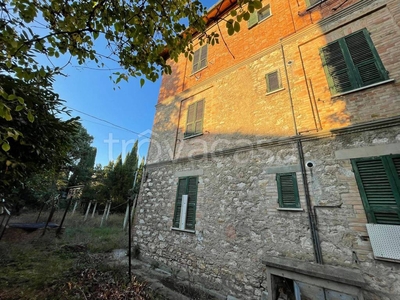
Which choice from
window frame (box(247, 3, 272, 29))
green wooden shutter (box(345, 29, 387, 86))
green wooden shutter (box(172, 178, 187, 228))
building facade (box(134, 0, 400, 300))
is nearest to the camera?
building facade (box(134, 0, 400, 300))

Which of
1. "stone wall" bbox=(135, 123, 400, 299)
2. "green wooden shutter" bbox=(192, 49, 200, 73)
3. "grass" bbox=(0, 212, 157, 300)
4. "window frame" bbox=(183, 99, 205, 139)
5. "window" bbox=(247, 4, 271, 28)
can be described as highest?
"window" bbox=(247, 4, 271, 28)

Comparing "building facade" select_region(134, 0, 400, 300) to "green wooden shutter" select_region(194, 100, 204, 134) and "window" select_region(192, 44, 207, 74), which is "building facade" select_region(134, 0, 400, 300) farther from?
"window" select_region(192, 44, 207, 74)

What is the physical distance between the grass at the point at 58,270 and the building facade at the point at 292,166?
5.37ft

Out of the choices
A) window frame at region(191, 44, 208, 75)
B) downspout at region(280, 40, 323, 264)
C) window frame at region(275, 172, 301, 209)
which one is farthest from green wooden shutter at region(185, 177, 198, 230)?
window frame at region(191, 44, 208, 75)

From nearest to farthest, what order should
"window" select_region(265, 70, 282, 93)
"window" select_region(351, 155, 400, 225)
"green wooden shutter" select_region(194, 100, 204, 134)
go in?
"window" select_region(351, 155, 400, 225) → "window" select_region(265, 70, 282, 93) → "green wooden shutter" select_region(194, 100, 204, 134)

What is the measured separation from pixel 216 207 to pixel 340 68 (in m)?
4.84

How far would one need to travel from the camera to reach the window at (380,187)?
321 cm

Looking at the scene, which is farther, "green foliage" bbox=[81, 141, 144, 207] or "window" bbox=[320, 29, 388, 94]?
"green foliage" bbox=[81, 141, 144, 207]

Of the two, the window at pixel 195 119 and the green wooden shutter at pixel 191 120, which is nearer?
the window at pixel 195 119

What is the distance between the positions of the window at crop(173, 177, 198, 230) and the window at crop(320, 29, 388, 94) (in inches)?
188

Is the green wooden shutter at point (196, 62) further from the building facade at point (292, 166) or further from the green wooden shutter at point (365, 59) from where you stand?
the green wooden shutter at point (365, 59)

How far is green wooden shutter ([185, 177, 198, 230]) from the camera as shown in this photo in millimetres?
5766

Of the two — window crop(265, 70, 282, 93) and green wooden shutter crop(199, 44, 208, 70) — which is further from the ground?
green wooden shutter crop(199, 44, 208, 70)

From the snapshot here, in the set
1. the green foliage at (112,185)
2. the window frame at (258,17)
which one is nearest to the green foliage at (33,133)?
the window frame at (258,17)
